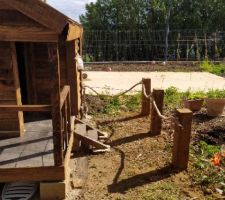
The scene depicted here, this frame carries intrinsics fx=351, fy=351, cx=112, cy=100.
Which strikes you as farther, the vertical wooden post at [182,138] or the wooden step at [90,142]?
the wooden step at [90,142]

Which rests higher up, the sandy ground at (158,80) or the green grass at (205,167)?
the sandy ground at (158,80)

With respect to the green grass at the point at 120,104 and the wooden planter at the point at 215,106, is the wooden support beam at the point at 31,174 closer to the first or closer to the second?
the green grass at the point at 120,104

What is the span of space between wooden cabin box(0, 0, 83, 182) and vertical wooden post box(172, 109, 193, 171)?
1693 millimetres

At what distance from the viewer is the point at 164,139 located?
699 cm

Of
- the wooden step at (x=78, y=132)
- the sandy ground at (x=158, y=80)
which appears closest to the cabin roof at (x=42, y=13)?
the wooden step at (x=78, y=132)

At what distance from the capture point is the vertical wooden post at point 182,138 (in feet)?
17.5

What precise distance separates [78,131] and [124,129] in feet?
4.85

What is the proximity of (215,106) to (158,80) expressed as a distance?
6049mm

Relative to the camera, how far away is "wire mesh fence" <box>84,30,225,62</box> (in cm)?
2086

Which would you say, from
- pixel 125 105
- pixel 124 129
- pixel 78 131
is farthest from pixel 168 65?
pixel 78 131

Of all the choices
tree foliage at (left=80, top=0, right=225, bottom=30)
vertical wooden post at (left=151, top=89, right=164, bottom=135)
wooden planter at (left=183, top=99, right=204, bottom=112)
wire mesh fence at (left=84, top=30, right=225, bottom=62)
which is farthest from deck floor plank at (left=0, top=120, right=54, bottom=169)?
tree foliage at (left=80, top=0, right=225, bottom=30)

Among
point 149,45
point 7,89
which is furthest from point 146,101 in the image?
point 149,45

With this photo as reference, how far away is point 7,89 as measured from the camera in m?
5.67

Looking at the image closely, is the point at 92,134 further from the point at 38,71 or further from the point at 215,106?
the point at 215,106
